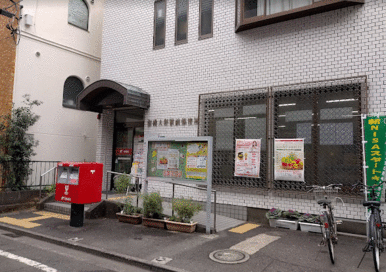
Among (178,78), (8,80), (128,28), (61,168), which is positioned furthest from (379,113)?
(8,80)

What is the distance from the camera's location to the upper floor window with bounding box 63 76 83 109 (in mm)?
13154

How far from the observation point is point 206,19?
9.71m

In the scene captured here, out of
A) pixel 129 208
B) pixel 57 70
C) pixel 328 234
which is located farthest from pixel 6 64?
pixel 328 234

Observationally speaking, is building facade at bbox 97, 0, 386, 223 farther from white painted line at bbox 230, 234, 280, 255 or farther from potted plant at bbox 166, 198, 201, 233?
potted plant at bbox 166, 198, 201, 233

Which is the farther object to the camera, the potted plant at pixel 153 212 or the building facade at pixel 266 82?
the potted plant at pixel 153 212

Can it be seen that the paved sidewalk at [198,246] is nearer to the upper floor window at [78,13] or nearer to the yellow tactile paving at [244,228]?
the yellow tactile paving at [244,228]

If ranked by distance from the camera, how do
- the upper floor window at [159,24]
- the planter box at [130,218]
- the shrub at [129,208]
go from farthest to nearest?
the upper floor window at [159,24], the shrub at [129,208], the planter box at [130,218]

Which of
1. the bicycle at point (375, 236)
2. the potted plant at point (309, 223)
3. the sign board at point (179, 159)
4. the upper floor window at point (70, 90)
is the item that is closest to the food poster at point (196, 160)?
the sign board at point (179, 159)

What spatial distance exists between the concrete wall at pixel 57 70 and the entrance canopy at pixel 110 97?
228 cm

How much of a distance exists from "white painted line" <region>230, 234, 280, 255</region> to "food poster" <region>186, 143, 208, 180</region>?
168 cm

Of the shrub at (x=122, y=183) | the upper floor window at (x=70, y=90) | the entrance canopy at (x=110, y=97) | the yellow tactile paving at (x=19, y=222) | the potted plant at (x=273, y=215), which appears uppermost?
the upper floor window at (x=70, y=90)

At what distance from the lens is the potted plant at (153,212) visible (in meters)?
7.30

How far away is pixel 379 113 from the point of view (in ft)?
21.9

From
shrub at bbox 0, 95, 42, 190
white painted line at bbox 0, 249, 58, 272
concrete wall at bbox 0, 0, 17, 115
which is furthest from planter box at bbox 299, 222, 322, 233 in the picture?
concrete wall at bbox 0, 0, 17, 115
